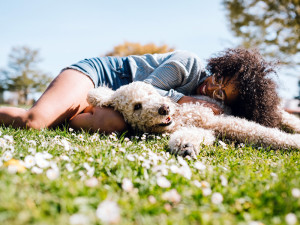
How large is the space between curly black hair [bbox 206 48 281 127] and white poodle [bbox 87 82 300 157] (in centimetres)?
78

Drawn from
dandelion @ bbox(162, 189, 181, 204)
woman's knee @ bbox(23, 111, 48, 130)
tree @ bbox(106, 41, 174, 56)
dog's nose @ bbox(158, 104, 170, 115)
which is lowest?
tree @ bbox(106, 41, 174, 56)

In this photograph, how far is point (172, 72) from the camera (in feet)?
12.5

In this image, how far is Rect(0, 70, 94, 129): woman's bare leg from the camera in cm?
304

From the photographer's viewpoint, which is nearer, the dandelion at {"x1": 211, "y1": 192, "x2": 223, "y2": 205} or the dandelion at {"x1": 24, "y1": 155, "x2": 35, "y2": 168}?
the dandelion at {"x1": 211, "y1": 192, "x2": 223, "y2": 205}

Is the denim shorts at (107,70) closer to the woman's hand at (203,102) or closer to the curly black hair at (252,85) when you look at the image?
the woman's hand at (203,102)

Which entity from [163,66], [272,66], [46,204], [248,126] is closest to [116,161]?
[46,204]

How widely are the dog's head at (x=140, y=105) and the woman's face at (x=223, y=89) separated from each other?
1.22m

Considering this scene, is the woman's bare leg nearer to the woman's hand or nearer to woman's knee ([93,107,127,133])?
woman's knee ([93,107,127,133])

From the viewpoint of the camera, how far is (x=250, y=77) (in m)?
3.91

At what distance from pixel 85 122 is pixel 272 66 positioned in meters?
3.24

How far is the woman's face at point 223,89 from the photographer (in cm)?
390

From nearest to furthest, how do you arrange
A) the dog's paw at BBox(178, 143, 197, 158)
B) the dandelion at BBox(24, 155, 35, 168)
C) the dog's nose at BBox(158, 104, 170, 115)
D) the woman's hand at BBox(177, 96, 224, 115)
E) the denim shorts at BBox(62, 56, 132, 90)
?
the dandelion at BBox(24, 155, 35, 168)
the dog's paw at BBox(178, 143, 197, 158)
the dog's nose at BBox(158, 104, 170, 115)
the woman's hand at BBox(177, 96, 224, 115)
the denim shorts at BBox(62, 56, 132, 90)

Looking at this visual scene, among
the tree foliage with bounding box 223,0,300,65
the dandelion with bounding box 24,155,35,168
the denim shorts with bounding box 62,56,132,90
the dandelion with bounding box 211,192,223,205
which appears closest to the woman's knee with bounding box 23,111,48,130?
the denim shorts with bounding box 62,56,132,90

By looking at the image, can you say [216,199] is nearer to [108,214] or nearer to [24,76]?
[108,214]
